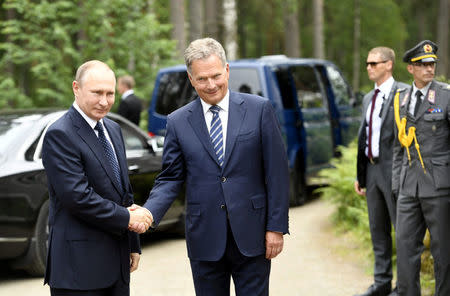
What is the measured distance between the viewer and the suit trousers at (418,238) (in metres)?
5.74

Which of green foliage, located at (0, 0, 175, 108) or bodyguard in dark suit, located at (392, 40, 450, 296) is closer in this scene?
bodyguard in dark suit, located at (392, 40, 450, 296)

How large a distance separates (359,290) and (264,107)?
134 inches

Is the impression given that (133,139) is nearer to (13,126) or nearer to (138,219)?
(13,126)

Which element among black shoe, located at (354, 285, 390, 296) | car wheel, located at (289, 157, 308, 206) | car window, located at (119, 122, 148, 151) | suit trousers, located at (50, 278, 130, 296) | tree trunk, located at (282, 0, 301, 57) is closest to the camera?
suit trousers, located at (50, 278, 130, 296)

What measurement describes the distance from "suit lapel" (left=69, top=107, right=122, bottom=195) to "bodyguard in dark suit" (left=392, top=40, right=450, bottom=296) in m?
2.67

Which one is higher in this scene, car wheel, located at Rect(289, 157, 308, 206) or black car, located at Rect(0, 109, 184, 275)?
black car, located at Rect(0, 109, 184, 275)

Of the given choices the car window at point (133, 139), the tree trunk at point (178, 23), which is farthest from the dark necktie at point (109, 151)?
the tree trunk at point (178, 23)

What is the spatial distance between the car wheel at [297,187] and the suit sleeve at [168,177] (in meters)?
7.29

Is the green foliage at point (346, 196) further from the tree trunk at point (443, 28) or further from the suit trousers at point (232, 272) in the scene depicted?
the tree trunk at point (443, 28)

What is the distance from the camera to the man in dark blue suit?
166 inches

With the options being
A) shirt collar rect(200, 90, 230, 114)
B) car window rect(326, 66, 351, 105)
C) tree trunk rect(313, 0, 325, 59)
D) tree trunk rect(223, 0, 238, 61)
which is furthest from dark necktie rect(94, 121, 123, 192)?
tree trunk rect(313, 0, 325, 59)

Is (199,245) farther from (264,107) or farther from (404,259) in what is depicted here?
(404,259)

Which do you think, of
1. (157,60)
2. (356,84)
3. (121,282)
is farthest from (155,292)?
(356,84)

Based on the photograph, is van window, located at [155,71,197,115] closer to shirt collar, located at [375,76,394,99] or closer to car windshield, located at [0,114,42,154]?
car windshield, located at [0,114,42,154]
